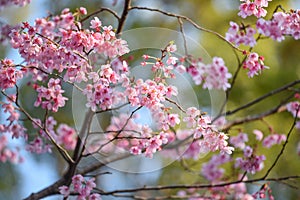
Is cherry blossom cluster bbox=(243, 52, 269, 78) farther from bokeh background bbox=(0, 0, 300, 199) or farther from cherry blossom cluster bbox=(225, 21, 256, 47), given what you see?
bokeh background bbox=(0, 0, 300, 199)

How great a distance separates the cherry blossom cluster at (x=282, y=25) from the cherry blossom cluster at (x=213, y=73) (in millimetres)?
282

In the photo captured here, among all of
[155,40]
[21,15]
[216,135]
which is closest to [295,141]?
[155,40]

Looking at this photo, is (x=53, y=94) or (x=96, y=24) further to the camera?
(x=53, y=94)

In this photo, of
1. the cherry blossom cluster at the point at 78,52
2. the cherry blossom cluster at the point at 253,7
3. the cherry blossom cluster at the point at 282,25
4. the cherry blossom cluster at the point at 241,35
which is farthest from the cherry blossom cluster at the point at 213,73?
the cherry blossom cluster at the point at 78,52

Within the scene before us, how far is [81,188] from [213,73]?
0.98 m

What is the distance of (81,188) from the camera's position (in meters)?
1.89

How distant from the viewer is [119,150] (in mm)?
2650

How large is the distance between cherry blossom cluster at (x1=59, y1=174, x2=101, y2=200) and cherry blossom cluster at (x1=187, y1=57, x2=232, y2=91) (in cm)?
85

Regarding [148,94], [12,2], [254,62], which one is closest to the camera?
[148,94]

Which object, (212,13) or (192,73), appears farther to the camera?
(212,13)

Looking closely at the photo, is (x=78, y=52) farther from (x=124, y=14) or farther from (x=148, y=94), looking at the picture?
(x=124, y=14)

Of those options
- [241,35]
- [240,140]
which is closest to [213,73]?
[241,35]

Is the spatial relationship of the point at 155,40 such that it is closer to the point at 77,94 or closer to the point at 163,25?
the point at 163,25

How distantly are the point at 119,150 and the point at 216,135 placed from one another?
1.05 metres
